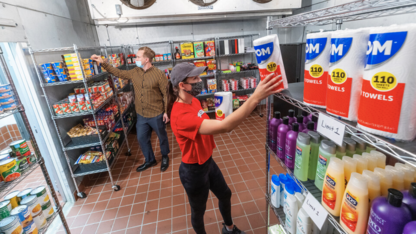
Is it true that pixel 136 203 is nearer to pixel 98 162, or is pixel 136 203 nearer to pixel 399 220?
pixel 98 162

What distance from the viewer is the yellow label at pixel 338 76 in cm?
78

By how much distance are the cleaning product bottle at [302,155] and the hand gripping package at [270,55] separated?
0.32m

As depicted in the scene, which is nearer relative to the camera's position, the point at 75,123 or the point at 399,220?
the point at 399,220

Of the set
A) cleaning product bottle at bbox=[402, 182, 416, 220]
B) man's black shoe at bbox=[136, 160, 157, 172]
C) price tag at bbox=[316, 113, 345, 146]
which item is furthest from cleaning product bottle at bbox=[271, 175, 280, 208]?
man's black shoe at bbox=[136, 160, 157, 172]

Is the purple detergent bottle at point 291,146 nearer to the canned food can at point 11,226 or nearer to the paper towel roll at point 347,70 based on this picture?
the paper towel roll at point 347,70

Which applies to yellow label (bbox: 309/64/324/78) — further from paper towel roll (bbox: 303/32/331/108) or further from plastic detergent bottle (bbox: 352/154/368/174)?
plastic detergent bottle (bbox: 352/154/368/174)

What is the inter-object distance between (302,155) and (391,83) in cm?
61

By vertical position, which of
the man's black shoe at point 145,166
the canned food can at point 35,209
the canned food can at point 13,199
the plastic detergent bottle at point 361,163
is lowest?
the man's black shoe at point 145,166

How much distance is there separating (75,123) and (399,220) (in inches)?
142

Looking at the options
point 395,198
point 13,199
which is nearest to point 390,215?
point 395,198

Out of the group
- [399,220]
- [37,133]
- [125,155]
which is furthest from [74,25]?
[399,220]

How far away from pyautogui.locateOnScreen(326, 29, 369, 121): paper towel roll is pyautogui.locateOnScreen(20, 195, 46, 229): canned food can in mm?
2261

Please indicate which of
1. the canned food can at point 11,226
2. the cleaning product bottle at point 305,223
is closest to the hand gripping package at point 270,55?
the cleaning product bottle at point 305,223

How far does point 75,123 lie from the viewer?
3145mm
